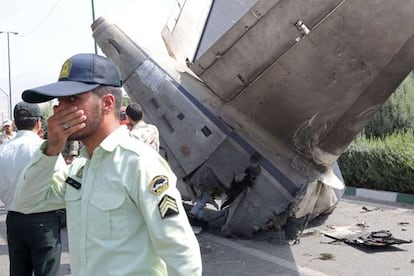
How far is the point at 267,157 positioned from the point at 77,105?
4681 mm

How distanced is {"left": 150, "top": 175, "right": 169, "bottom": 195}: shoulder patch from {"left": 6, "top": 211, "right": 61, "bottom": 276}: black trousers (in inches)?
79.8

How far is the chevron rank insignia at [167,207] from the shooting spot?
5.35 ft

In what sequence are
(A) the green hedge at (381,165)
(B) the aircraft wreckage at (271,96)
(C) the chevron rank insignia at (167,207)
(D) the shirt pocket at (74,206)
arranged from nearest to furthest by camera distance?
(C) the chevron rank insignia at (167,207) < (D) the shirt pocket at (74,206) < (B) the aircraft wreckage at (271,96) < (A) the green hedge at (381,165)

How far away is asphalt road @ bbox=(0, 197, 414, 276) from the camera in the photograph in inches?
207

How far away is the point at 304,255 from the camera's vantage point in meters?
5.79

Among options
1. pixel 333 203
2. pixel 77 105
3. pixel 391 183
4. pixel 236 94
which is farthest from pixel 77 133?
pixel 391 183

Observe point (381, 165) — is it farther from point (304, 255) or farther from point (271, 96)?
point (271, 96)

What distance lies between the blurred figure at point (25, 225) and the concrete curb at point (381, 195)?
277 inches

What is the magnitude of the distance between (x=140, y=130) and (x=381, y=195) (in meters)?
5.83

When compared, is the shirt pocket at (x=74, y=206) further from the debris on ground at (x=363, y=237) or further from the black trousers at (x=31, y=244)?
the debris on ground at (x=363, y=237)


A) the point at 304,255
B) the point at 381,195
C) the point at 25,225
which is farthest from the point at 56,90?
the point at 381,195

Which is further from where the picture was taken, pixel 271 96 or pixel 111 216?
pixel 271 96

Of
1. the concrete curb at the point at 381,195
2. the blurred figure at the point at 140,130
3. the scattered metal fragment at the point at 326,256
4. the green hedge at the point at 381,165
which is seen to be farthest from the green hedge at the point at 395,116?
the blurred figure at the point at 140,130

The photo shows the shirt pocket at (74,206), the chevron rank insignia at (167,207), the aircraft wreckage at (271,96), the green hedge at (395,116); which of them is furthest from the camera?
the green hedge at (395,116)
